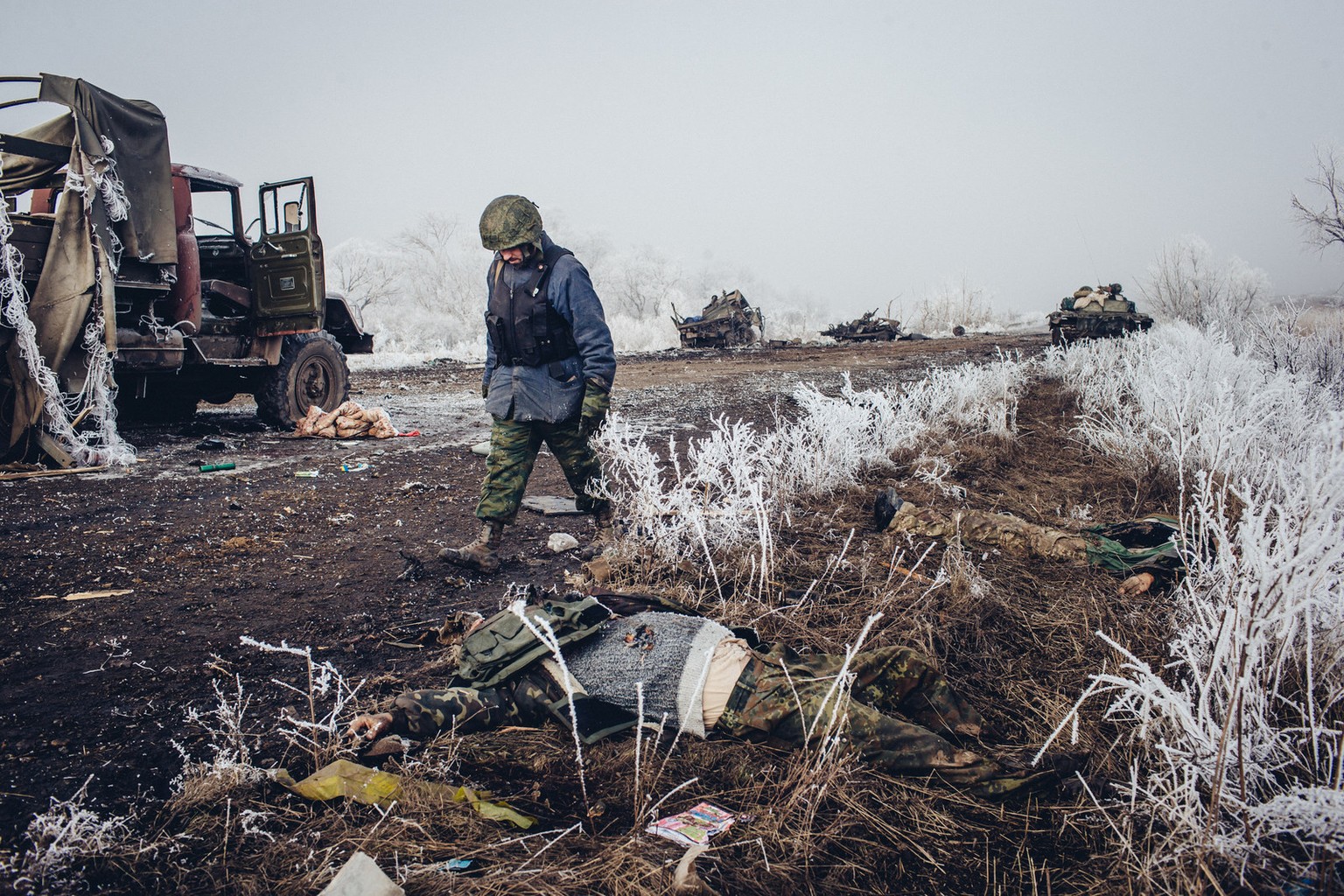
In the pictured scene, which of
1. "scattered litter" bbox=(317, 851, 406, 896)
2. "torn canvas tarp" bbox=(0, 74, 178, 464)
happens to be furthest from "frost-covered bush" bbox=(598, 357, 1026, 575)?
"torn canvas tarp" bbox=(0, 74, 178, 464)

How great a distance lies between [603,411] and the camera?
412cm

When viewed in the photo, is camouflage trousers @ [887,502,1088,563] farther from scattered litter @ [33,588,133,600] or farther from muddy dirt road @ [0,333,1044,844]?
scattered litter @ [33,588,133,600]

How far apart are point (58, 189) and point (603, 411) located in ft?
19.4

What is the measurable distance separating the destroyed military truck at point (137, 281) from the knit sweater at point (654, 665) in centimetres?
554

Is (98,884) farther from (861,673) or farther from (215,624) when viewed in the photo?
(861,673)

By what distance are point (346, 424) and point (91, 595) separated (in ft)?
15.0

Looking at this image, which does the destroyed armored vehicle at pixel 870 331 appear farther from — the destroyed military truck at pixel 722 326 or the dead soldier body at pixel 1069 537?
the dead soldier body at pixel 1069 537

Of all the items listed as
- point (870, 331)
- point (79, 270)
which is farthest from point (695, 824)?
point (870, 331)

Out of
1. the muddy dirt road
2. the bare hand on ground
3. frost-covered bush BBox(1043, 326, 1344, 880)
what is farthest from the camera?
the bare hand on ground

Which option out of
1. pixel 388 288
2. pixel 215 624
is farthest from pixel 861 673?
pixel 388 288

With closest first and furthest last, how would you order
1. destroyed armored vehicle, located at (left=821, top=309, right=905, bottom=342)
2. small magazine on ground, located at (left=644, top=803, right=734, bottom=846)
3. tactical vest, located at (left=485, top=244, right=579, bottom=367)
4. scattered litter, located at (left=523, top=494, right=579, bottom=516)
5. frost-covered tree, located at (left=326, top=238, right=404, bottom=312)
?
small magazine on ground, located at (left=644, top=803, right=734, bottom=846) < tactical vest, located at (left=485, top=244, right=579, bottom=367) < scattered litter, located at (left=523, top=494, right=579, bottom=516) < destroyed armored vehicle, located at (left=821, top=309, right=905, bottom=342) < frost-covered tree, located at (left=326, top=238, right=404, bottom=312)

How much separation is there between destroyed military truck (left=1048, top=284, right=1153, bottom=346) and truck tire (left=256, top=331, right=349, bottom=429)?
13354 mm

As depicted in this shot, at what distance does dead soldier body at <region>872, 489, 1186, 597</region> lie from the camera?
11.4ft

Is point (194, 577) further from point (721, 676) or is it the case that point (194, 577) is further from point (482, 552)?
point (721, 676)
